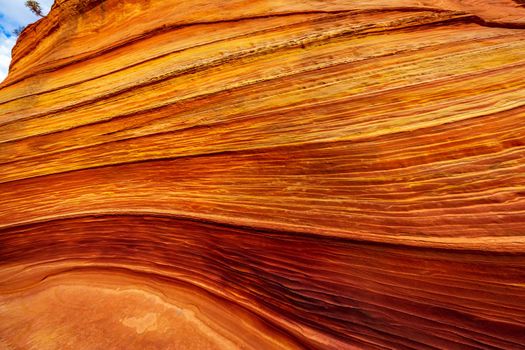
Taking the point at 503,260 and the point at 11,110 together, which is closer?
the point at 503,260

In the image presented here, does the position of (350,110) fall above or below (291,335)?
above

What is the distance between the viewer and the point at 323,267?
1464 millimetres

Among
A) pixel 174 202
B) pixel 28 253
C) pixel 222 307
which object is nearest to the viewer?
pixel 222 307

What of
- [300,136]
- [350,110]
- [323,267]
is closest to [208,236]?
[323,267]

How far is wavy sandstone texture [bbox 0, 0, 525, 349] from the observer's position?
Result: 4.12ft

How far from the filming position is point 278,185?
1.71m

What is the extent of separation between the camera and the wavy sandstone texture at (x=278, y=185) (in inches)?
49.4

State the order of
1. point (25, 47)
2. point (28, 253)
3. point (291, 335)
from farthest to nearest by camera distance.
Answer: point (25, 47)
point (28, 253)
point (291, 335)

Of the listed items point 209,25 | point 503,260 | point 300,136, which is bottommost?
point 503,260

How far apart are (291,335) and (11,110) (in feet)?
11.6

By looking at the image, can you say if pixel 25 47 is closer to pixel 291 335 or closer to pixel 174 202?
pixel 174 202

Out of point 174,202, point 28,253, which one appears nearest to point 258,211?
point 174,202

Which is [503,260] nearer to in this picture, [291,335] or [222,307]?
[291,335]

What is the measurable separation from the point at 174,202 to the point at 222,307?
0.79m
